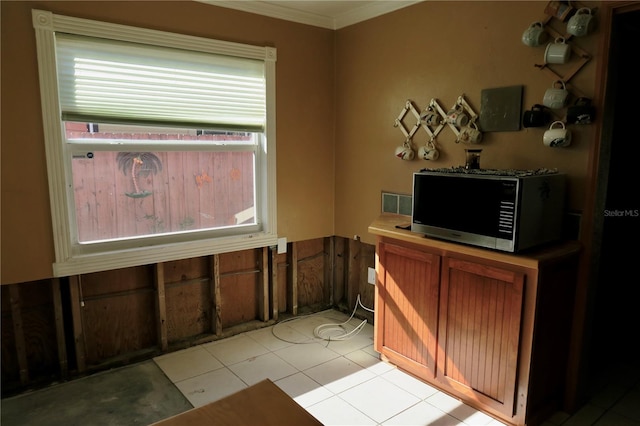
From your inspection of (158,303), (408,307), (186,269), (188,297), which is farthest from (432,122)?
(158,303)

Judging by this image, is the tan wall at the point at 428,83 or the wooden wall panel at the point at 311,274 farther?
the wooden wall panel at the point at 311,274

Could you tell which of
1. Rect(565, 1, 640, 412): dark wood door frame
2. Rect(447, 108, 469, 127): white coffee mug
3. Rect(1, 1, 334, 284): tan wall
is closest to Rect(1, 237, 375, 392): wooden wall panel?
Rect(1, 1, 334, 284): tan wall

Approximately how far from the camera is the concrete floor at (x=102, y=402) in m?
2.26

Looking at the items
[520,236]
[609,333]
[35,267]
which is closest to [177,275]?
[35,267]

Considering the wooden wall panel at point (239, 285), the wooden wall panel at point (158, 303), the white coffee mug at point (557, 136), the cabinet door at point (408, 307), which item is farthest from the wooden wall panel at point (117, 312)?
the white coffee mug at point (557, 136)

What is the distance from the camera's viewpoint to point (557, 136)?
2152mm

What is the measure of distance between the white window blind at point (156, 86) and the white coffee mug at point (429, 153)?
1.17 m

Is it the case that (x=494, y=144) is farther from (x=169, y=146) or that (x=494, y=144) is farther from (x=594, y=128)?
(x=169, y=146)

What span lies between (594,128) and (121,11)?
2.67 metres

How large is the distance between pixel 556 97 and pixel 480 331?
48.8 inches

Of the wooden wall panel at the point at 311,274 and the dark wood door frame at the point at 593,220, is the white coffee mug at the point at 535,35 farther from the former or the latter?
the wooden wall panel at the point at 311,274

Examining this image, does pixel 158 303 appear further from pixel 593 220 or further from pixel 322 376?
pixel 593 220

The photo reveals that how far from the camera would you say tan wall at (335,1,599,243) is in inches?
89.9

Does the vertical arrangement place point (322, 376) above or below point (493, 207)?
below
